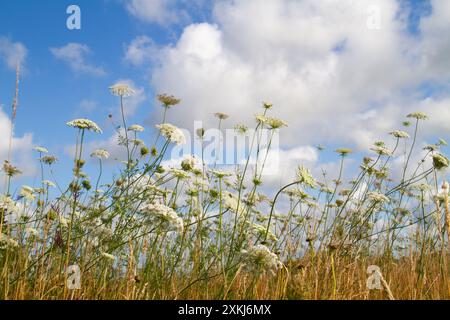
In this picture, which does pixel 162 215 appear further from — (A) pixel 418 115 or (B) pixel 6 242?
(A) pixel 418 115

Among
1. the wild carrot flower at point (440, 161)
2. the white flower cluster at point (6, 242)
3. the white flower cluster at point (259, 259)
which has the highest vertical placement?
the wild carrot flower at point (440, 161)

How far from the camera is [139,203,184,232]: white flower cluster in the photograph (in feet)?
9.25

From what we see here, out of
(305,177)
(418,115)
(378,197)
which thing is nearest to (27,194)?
(305,177)

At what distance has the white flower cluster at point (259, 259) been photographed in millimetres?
2641

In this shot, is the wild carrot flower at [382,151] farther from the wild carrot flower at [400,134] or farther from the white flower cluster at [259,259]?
the white flower cluster at [259,259]

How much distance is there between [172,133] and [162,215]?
1476 mm

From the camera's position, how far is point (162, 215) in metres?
2.88

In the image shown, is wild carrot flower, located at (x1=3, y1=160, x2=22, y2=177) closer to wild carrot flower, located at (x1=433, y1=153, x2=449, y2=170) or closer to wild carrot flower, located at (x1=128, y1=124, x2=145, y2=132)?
wild carrot flower, located at (x1=128, y1=124, x2=145, y2=132)

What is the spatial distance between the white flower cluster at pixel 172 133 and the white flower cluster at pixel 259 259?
1776 mm

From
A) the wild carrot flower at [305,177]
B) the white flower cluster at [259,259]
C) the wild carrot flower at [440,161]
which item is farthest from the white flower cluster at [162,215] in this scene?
the wild carrot flower at [440,161]

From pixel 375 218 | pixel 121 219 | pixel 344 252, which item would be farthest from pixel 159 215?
pixel 375 218

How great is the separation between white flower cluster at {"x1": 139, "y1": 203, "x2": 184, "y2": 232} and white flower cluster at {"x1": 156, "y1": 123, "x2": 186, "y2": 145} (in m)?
1.35

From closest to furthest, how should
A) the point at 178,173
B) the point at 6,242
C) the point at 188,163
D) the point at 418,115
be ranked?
the point at 6,242
the point at 178,173
the point at 188,163
the point at 418,115
